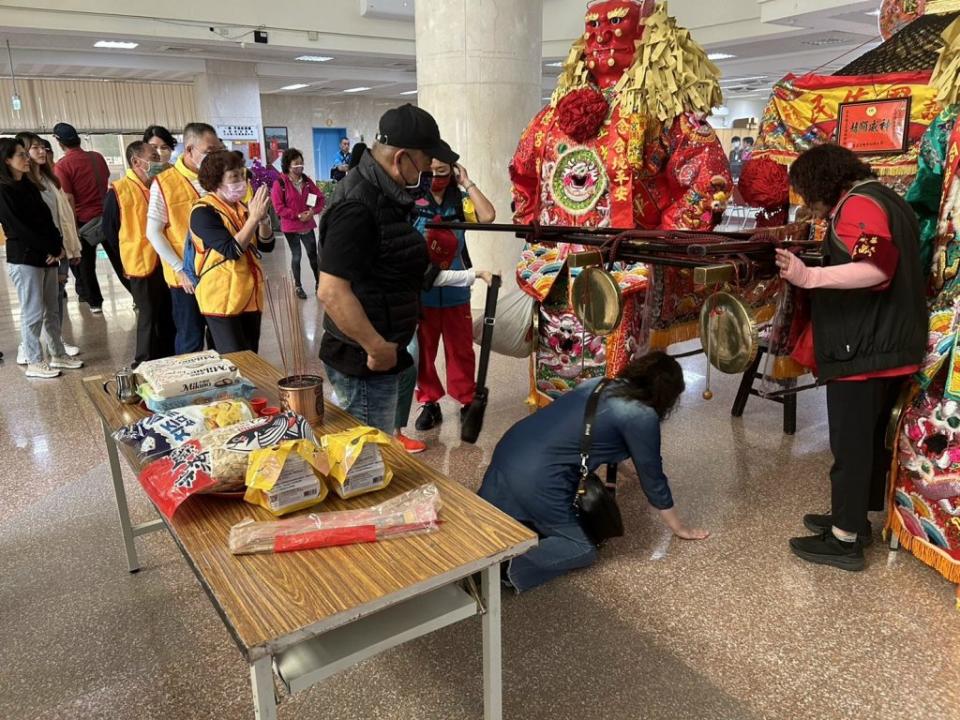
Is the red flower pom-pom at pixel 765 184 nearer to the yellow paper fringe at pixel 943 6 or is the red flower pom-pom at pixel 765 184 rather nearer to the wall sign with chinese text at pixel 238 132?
the yellow paper fringe at pixel 943 6

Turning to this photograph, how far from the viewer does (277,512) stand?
1335 mm

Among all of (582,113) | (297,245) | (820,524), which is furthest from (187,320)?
(297,245)

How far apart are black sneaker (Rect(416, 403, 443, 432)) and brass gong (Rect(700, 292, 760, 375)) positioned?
67.1 inches

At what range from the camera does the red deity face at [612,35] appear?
2.84 metres

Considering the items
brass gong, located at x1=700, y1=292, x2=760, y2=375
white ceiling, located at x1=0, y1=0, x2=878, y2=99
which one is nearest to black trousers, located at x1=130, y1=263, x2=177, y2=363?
brass gong, located at x1=700, y1=292, x2=760, y2=375

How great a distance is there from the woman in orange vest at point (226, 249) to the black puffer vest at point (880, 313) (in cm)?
205

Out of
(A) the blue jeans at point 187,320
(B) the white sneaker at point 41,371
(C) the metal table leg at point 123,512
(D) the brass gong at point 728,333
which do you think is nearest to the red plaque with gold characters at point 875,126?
(D) the brass gong at point 728,333

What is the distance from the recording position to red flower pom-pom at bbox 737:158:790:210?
2.92 m

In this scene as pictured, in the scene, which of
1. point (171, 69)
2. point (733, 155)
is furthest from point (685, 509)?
point (733, 155)

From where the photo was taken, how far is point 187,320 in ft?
11.5

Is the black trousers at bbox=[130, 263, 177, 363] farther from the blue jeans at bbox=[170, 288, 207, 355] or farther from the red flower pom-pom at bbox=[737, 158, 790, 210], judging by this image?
the red flower pom-pom at bbox=[737, 158, 790, 210]

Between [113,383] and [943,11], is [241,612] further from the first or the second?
[943,11]

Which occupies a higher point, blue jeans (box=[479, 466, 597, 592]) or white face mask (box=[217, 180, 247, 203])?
white face mask (box=[217, 180, 247, 203])

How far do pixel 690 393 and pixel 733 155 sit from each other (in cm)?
928
